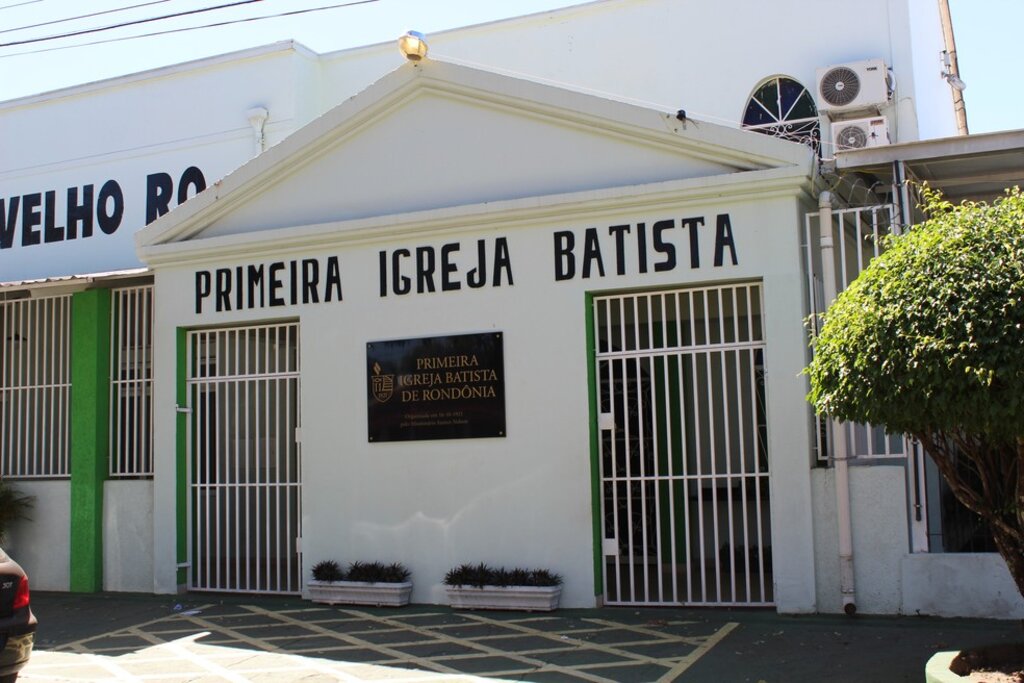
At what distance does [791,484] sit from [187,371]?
6191mm

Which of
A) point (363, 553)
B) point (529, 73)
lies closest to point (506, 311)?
point (363, 553)

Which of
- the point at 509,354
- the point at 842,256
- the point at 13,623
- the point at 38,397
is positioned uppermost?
the point at 842,256

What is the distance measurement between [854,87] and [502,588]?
7660 mm

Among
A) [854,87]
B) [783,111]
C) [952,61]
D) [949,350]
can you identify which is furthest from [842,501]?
[952,61]

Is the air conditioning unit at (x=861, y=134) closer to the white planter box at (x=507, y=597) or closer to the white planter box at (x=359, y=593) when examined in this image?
the white planter box at (x=507, y=597)

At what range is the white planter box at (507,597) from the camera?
8828 millimetres

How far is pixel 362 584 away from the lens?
9.48 m

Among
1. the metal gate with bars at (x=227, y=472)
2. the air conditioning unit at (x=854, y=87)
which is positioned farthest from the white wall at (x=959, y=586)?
the air conditioning unit at (x=854, y=87)

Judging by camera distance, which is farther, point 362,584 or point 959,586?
point 362,584

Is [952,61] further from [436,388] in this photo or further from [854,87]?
[436,388]

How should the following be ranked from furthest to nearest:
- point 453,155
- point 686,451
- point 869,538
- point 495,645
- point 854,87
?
point 854,87
point 686,451
point 453,155
point 869,538
point 495,645

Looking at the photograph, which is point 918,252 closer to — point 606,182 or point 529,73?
point 606,182

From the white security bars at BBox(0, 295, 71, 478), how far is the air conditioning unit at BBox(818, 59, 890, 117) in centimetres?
937

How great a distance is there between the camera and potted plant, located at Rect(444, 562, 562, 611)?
8852mm
